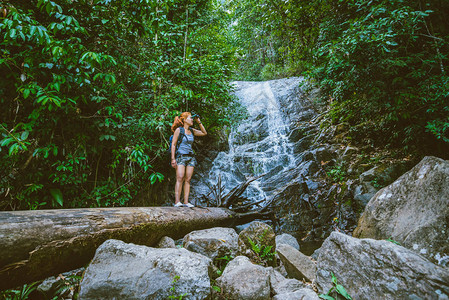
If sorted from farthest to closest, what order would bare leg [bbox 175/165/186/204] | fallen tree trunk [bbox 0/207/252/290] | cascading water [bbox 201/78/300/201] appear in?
cascading water [bbox 201/78/300/201] < bare leg [bbox 175/165/186/204] < fallen tree trunk [bbox 0/207/252/290]

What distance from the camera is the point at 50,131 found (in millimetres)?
3660

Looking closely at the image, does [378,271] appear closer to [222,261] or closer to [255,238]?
[255,238]

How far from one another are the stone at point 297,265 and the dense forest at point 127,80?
3062 millimetres

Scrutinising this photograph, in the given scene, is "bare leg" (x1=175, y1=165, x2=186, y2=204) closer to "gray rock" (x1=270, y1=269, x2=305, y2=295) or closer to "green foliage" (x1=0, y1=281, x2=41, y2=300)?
"green foliage" (x1=0, y1=281, x2=41, y2=300)

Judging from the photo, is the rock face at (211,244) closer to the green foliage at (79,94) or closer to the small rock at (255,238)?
the small rock at (255,238)

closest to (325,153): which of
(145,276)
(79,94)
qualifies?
(145,276)

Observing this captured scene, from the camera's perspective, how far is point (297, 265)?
2377mm

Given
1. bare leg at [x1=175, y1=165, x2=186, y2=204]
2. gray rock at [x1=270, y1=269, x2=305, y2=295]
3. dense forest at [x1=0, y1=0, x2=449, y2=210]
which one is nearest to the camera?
gray rock at [x1=270, y1=269, x2=305, y2=295]

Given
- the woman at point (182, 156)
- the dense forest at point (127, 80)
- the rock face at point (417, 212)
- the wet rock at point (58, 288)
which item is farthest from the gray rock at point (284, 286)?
the dense forest at point (127, 80)

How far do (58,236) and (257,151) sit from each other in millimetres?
8175

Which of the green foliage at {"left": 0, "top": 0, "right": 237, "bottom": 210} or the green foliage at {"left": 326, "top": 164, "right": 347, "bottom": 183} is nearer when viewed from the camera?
the green foliage at {"left": 0, "top": 0, "right": 237, "bottom": 210}

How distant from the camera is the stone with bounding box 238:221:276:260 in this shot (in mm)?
2820

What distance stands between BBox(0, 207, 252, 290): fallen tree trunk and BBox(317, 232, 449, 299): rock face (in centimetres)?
222

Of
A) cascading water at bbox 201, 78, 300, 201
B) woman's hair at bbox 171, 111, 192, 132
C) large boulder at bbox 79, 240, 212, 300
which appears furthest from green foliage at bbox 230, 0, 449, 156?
large boulder at bbox 79, 240, 212, 300
